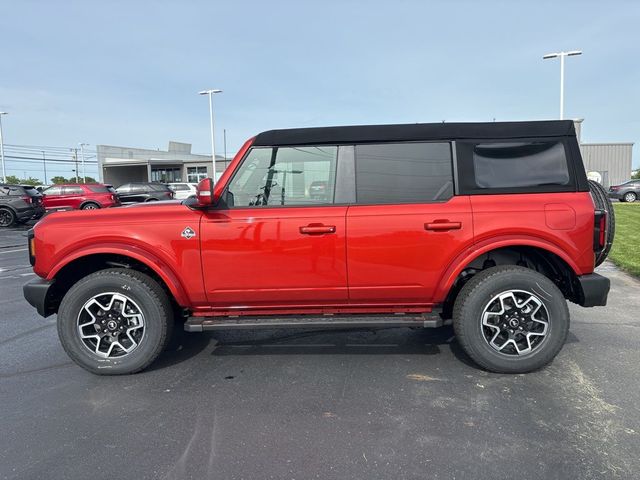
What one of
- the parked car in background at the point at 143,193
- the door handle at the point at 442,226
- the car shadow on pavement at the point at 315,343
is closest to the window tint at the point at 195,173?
the parked car in background at the point at 143,193

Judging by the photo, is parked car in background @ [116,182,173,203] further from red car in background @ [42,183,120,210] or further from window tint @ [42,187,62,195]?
window tint @ [42,187,62,195]

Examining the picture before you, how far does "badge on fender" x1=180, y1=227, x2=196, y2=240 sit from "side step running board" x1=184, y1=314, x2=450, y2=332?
704 millimetres

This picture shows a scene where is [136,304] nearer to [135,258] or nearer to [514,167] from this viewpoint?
[135,258]

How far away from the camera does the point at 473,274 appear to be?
4.04 metres

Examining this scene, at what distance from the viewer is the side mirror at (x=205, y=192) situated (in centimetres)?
358

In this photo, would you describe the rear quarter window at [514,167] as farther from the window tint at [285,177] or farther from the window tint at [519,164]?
the window tint at [285,177]

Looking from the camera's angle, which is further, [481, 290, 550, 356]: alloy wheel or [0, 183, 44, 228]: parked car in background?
[0, 183, 44, 228]: parked car in background

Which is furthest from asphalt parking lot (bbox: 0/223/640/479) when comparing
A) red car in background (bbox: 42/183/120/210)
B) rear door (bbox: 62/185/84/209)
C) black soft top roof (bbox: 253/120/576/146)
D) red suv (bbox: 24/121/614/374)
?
rear door (bbox: 62/185/84/209)

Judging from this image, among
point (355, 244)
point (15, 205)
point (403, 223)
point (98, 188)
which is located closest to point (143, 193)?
point (98, 188)

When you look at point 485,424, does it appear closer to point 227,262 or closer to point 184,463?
point 184,463

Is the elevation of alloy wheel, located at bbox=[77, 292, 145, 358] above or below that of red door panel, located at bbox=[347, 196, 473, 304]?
below

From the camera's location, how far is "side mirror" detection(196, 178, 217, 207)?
358 centimetres

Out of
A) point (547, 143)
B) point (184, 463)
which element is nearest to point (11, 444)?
point (184, 463)

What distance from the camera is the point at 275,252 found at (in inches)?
144
